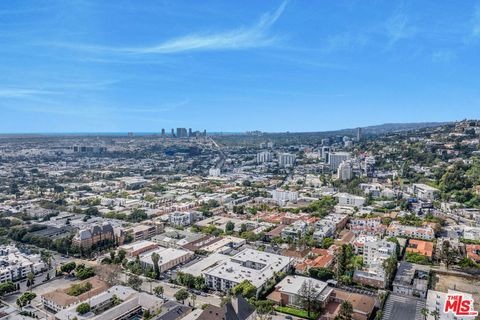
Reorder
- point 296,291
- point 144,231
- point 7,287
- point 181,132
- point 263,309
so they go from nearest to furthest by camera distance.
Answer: point 263,309
point 296,291
point 7,287
point 144,231
point 181,132

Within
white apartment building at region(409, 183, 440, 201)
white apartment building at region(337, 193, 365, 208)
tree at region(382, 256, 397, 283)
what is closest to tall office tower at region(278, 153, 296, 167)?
white apartment building at region(409, 183, 440, 201)

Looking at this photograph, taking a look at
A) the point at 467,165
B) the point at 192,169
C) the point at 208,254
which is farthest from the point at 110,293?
the point at 192,169

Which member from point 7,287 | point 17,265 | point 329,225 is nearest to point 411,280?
point 329,225

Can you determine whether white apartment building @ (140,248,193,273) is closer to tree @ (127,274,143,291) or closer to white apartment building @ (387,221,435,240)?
tree @ (127,274,143,291)

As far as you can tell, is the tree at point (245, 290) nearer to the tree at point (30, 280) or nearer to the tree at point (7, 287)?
the tree at point (30, 280)

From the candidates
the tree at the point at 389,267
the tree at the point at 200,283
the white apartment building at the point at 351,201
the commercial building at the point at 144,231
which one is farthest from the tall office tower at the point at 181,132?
the tree at the point at 389,267

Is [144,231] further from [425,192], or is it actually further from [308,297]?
[425,192]

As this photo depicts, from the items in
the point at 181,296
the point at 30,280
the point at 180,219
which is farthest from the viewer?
the point at 180,219
